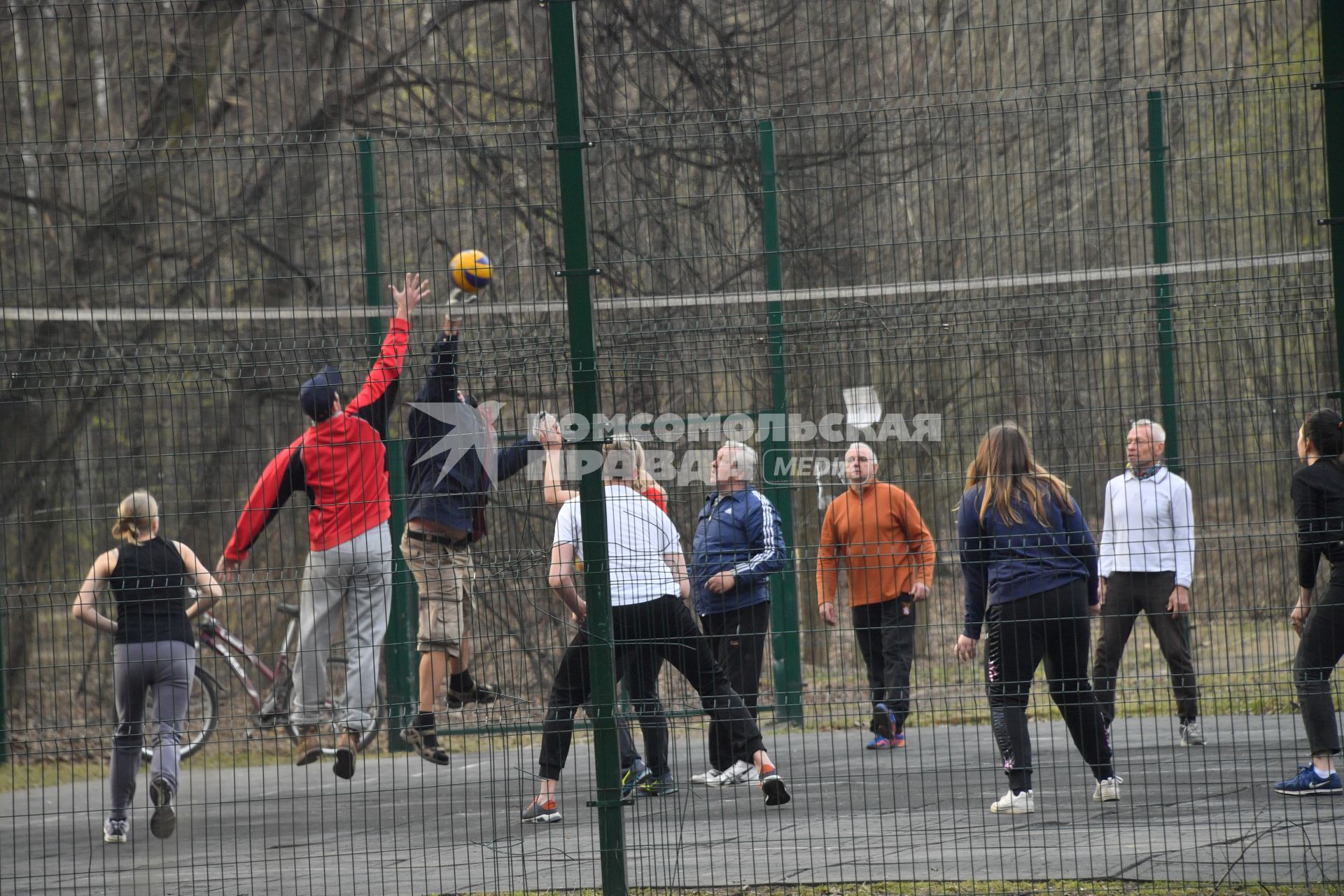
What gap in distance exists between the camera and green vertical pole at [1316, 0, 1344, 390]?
15.3 feet

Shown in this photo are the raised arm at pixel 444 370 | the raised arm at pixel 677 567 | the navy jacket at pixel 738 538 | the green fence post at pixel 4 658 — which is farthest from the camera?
the green fence post at pixel 4 658

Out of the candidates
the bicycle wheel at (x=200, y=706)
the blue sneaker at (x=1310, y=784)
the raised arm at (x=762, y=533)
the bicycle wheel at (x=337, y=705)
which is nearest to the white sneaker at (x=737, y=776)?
the raised arm at (x=762, y=533)

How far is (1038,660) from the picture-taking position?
6.23 m

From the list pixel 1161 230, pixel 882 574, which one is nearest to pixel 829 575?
pixel 882 574

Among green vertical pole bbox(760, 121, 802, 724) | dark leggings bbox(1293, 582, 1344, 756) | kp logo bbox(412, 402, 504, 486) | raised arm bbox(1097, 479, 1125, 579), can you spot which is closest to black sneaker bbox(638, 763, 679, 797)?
green vertical pole bbox(760, 121, 802, 724)

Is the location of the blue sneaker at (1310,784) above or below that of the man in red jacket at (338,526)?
below

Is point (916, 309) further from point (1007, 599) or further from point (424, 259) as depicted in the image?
point (424, 259)

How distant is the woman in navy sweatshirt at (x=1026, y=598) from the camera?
20.1 feet

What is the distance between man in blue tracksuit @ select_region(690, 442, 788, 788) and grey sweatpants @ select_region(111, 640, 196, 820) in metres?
2.63

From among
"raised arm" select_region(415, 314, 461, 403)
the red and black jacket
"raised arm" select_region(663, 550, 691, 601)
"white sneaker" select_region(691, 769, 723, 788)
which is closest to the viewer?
"raised arm" select_region(415, 314, 461, 403)

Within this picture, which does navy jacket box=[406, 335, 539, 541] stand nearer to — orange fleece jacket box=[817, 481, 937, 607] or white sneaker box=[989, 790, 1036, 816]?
orange fleece jacket box=[817, 481, 937, 607]

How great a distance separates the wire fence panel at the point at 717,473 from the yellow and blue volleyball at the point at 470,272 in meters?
0.05

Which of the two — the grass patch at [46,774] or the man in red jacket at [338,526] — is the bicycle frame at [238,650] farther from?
the man in red jacket at [338,526]

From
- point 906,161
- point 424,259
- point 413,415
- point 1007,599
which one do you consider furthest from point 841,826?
point 424,259
